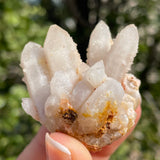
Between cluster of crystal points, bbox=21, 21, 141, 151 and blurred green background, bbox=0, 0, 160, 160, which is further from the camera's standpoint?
blurred green background, bbox=0, 0, 160, 160

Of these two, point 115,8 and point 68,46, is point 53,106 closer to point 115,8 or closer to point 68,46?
point 68,46

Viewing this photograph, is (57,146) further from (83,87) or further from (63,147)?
(83,87)

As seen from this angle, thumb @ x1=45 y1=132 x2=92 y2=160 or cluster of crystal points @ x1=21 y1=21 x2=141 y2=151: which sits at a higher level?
cluster of crystal points @ x1=21 y1=21 x2=141 y2=151

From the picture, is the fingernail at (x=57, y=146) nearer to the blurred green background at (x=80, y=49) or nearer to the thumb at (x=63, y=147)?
the thumb at (x=63, y=147)

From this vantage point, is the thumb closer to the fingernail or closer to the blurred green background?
the fingernail

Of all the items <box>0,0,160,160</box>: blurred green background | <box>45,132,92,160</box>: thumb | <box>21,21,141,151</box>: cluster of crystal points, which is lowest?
<box>0,0,160,160</box>: blurred green background

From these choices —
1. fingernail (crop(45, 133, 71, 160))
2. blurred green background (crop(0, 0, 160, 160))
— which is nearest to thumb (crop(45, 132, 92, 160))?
fingernail (crop(45, 133, 71, 160))

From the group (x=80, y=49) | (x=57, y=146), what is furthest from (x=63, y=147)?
(x=80, y=49)
